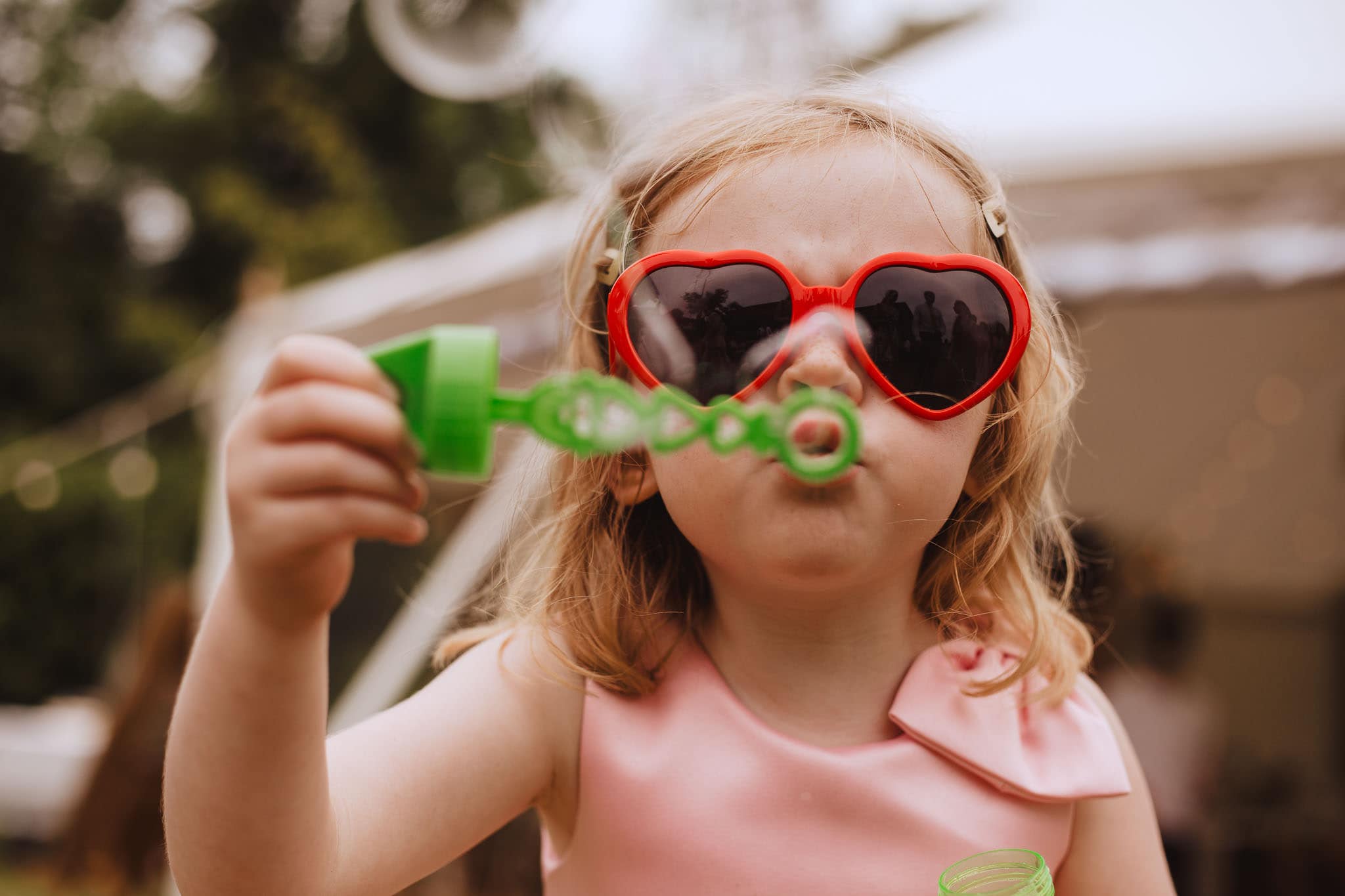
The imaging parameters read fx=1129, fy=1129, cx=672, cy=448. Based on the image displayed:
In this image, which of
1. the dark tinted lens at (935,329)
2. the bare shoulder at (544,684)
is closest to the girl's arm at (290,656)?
the bare shoulder at (544,684)

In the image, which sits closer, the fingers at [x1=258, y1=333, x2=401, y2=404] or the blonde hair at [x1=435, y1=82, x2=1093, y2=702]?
the fingers at [x1=258, y1=333, x2=401, y2=404]

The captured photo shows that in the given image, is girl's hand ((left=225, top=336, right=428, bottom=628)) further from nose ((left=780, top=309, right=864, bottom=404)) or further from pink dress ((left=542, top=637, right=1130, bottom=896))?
pink dress ((left=542, top=637, right=1130, bottom=896))

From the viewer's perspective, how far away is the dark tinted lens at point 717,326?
0.86 m

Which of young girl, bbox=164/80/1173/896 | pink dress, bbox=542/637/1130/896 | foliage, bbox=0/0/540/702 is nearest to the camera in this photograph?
young girl, bbox=164/80/1173/896

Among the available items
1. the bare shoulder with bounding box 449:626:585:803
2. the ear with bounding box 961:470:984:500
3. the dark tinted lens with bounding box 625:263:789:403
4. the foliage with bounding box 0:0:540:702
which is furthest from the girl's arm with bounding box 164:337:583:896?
the foliage with bounding box 0:0:540:702

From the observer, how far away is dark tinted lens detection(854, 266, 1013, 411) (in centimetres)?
87

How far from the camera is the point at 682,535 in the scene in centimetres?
114

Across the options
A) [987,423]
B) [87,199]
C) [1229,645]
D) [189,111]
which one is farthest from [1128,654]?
[87,199]

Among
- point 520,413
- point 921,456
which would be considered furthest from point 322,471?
point 921,456

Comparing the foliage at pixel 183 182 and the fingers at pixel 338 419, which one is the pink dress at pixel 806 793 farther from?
the foliage at pixel 183 182

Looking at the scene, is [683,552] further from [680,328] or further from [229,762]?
[229,762]

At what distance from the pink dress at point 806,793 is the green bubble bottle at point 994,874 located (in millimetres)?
24

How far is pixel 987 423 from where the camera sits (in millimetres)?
1070

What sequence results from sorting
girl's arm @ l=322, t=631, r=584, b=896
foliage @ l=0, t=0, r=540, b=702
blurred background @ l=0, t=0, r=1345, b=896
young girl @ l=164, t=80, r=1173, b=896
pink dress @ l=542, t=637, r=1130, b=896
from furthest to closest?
1. foliage @ l=0, t=0, r=540, b=702
2. blurred background @ l=0, t=0, r=1345, b=896
3. pink dress @ l=542, t=637, r=1130, b=896
4. girl's arm @ l=322, t=631, r=584, b=896
5. young girl @ l=164, t=80, r=1173, b=896
